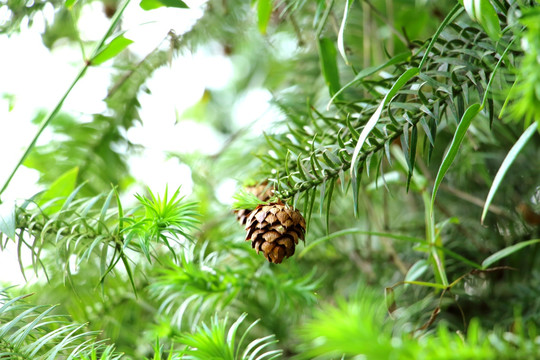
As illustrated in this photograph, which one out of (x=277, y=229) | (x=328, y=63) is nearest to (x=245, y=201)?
(x=277, y=229)

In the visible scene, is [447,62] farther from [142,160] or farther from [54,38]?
[54,38]

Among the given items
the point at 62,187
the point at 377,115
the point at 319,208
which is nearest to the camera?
the point at 377,115

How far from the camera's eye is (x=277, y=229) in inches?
12.8

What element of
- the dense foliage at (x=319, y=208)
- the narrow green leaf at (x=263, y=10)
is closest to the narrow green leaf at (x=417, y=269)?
the dense foliage at (x=319, y=208)

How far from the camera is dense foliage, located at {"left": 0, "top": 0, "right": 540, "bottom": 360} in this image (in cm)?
30

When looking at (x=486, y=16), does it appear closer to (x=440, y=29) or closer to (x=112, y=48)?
(x=440, y=29)

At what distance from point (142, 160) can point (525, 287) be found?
51 cm

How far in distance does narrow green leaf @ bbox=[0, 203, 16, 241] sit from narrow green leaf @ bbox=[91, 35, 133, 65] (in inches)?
5.3

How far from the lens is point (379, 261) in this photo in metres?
0.62

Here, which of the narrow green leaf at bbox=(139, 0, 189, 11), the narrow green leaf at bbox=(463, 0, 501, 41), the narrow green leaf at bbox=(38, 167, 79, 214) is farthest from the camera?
the narrow green leaf at bbox=(38, 167, 79, 214)

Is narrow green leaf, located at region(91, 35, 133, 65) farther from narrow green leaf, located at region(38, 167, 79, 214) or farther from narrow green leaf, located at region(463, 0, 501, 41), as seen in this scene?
narrow green leaf, located at region(463, 0, 501, 41)

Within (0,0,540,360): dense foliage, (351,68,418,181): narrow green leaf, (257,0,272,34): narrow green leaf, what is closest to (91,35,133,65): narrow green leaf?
(0,0,540,360): dense foliage

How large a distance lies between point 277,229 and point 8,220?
188 mm

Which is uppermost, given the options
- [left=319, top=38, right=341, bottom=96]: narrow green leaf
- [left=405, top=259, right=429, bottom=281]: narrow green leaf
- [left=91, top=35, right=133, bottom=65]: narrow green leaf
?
[left=91, top=35, right=133, bottom=65]: narrow green leaf
